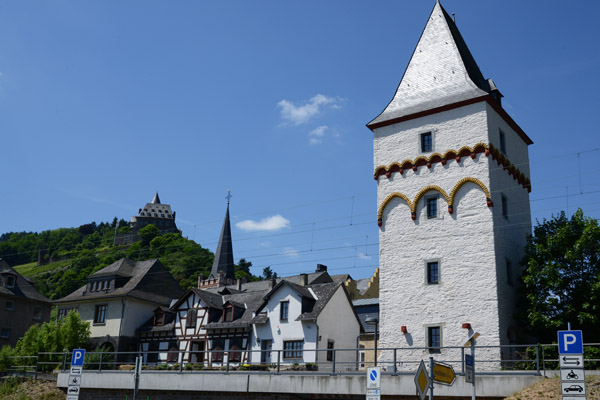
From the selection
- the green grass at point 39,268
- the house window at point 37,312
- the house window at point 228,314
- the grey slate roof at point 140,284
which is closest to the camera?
the house window at point 228,314

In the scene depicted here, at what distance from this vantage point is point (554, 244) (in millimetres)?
27625

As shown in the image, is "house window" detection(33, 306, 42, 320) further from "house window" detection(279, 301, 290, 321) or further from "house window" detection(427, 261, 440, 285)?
"house window" detection(427, 261, 440, 285)

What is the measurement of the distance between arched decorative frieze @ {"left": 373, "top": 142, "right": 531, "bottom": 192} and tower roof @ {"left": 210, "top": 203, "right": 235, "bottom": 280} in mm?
81823

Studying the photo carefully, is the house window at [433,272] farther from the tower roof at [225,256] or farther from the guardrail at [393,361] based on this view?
the tower roof at [225,256]

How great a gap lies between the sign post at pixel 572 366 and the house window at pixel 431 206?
17.1 metres

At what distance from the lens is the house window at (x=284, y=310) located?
4211cm

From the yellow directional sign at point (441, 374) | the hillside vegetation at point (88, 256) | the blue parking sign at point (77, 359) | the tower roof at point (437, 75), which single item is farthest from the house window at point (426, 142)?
the hillside vegetation at point (88, 256)

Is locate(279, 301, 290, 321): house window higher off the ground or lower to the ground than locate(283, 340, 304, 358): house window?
higher

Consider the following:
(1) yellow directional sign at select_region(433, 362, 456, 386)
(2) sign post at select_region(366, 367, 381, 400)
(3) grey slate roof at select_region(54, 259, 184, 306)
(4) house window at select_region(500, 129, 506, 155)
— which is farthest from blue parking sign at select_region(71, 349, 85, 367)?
(3) grey slate roof at select_region(54, 259, 184, 306)

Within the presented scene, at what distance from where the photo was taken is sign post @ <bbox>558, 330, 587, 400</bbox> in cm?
1348

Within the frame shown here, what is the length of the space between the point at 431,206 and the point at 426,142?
3.52 meters

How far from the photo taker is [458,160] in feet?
99.6

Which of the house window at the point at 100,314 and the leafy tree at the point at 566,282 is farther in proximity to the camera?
the house window at the point at 100,314

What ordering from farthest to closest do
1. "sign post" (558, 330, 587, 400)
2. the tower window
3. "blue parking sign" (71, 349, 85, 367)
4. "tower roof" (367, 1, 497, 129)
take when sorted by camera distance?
"tower roof" (367, 1, 497, 129) → the tower window → "blue parking sign" (71, 349, 85, 367) → "sign post" (558, 330, 587, 400)
